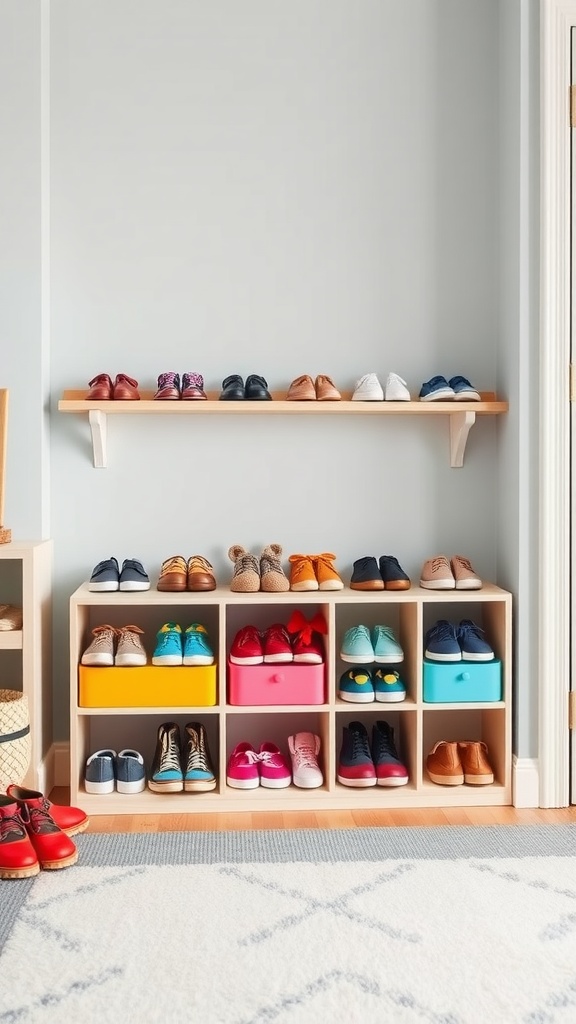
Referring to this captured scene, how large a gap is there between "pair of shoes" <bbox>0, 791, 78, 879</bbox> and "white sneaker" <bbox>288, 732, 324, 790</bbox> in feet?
2.49

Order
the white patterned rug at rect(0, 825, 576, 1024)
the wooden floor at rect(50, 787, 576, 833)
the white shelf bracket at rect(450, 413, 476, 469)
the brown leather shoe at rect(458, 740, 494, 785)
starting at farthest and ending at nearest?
the white shelf bracket at rect(450, 413, 476, 469) < the brown leather shoe at rect(458, 740, 494, 785) < the wooden floor at rect(50, 787, 576, 833) < the white patterned rug at rect(0, 825, 576, 1024)

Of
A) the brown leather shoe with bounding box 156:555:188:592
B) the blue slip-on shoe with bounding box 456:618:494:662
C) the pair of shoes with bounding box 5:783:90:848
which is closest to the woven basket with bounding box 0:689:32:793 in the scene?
the pair of shoes with bounding box 5:783:90:848

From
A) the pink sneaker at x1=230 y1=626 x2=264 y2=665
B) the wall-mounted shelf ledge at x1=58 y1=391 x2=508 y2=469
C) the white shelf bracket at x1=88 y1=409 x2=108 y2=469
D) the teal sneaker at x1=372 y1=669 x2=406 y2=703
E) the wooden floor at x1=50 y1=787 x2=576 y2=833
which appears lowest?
the wooden floor at x1=50 y1=787 x2=576 y2=833

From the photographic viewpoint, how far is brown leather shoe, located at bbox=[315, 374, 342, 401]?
3.02m

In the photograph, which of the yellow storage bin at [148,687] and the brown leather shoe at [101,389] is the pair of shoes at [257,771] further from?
the brown leather shoe at [101,389]

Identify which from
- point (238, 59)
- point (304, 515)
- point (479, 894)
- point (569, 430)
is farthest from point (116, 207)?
Answer: point (479, 894)

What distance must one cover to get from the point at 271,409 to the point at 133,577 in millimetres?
696

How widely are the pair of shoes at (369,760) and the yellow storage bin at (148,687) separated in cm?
47

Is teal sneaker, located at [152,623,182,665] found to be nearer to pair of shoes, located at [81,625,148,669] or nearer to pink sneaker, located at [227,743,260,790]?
pair of shoes, located at [81,625,148,669]

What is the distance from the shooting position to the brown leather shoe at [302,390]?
119 inches

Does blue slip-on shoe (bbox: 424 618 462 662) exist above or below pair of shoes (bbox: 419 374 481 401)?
below

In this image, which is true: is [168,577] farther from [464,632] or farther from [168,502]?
[464,632]

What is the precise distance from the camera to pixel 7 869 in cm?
233

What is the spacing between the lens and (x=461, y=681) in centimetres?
296
